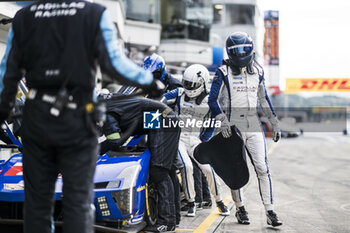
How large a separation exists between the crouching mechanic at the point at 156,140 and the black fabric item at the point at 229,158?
89cm

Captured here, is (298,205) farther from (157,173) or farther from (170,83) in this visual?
(157,173)

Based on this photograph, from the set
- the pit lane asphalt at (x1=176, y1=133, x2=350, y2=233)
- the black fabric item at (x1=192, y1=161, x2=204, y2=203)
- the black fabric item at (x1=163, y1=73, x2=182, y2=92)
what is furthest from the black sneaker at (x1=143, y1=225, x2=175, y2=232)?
the black fabric item at (x1=163, y1=73, x2=182, y2=92)

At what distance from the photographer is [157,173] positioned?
6.09 metres

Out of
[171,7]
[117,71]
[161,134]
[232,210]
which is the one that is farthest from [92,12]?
[171,7]

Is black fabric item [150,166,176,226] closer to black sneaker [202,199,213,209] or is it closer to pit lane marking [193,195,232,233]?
pit lane marking [193,195,232,233]

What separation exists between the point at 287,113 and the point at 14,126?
44065mm

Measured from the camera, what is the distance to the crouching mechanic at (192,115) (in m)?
7.28

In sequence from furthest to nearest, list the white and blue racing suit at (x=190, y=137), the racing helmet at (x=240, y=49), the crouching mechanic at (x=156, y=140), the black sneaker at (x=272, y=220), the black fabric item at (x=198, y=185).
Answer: the black fabric item at (x=198, y=185) → the white and blue racing suit at (x=190, y=137) → the racing helmet at (x=240, y=49) → the black sneaker at (x=272, y=220) → the crouching mechanic at (x=156, y=140)

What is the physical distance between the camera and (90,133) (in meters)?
3.47

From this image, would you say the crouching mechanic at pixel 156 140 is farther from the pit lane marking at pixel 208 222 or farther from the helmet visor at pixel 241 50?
the helmet visor at pixel 241 50

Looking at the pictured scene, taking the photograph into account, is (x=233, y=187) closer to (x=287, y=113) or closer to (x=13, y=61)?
(x=13, y=61)

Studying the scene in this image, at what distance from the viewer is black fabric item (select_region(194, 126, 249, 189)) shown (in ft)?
22.6

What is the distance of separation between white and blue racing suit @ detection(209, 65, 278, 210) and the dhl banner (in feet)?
157

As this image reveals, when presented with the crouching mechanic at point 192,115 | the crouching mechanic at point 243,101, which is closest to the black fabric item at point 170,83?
the crouching mechanic at point 192,115
